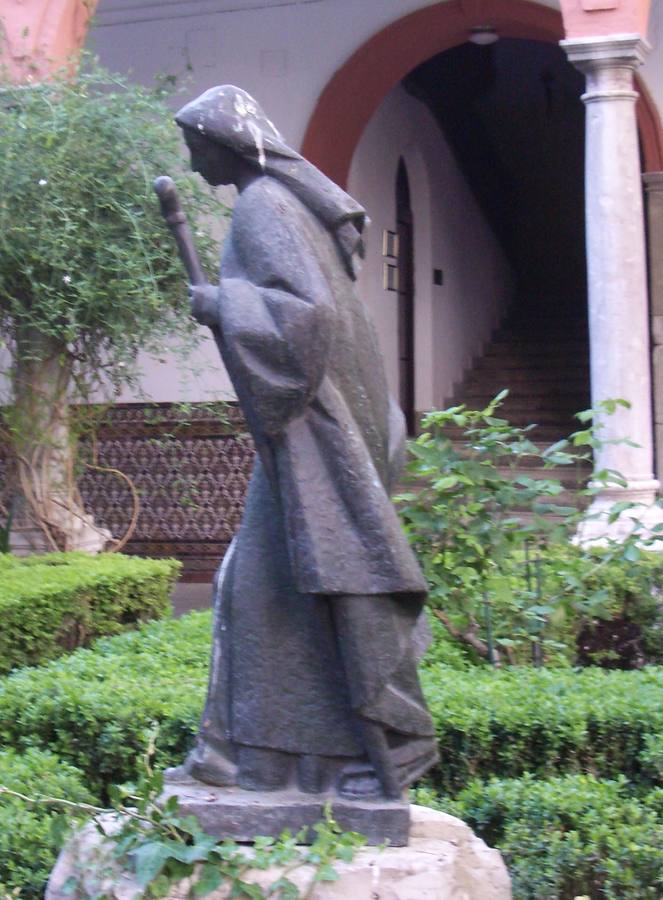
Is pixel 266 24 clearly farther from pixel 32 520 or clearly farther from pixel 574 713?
pixel 574 713

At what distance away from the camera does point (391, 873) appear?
272 centimetres

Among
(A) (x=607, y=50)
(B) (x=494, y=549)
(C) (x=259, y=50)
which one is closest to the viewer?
(B) (x=494, y=549)

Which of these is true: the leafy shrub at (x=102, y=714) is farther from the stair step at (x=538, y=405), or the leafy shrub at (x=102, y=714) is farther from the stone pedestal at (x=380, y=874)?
the stair step at (x=538, y=405)

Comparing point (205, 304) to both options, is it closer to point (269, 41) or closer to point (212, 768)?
point (212, 768)

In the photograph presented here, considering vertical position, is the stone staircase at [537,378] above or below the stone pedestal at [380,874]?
above

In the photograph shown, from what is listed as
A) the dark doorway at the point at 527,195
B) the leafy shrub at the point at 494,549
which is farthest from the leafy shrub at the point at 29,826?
the dark doorway at the point at 527,195

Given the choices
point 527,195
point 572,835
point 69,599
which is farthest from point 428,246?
point 572,835

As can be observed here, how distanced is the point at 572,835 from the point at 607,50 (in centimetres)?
580

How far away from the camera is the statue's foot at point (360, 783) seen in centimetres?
281

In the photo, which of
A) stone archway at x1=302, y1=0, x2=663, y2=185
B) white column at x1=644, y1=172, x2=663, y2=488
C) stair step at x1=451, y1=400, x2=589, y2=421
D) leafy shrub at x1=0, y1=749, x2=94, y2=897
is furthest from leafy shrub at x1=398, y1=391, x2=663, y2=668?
stair step at x1=451, y1=400, x2=589, y2=421

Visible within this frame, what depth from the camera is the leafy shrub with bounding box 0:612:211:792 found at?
4.08 m

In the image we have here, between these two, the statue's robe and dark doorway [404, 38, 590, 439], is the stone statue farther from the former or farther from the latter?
dark doorway [404, 38, 590, 439]

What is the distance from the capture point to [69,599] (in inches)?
240

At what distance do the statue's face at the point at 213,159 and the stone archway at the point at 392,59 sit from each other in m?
8.10
